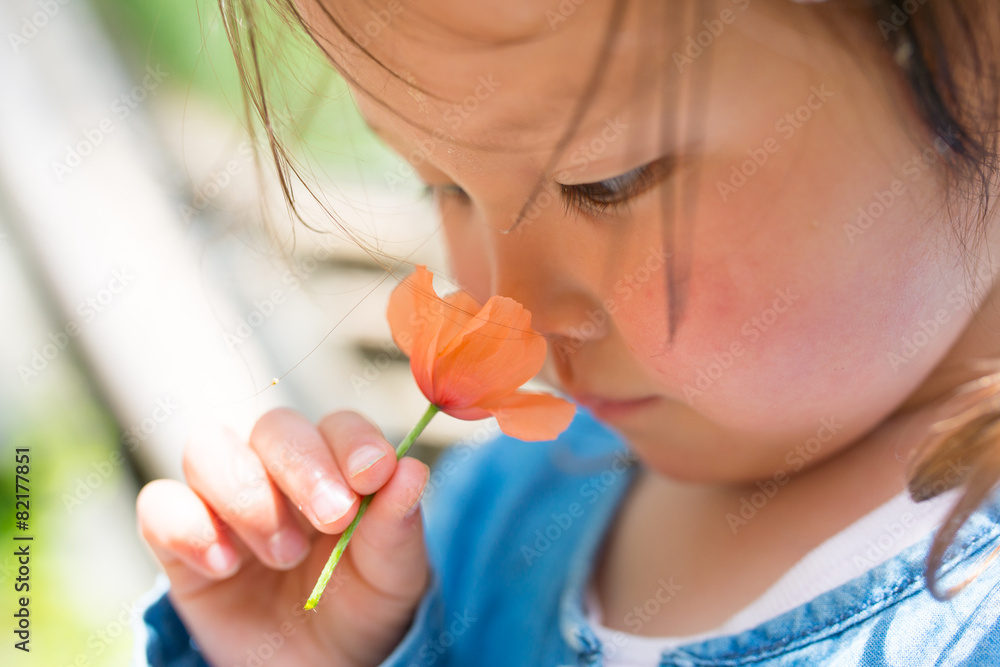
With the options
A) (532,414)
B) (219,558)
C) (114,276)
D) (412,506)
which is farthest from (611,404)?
(114,276)

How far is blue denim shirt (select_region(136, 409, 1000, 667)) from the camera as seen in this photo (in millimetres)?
742

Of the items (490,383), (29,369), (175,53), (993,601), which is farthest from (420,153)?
(175,53)

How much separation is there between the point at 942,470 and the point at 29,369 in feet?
5.24

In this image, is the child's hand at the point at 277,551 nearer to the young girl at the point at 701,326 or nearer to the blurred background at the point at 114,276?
the young girl at the point at 701,326

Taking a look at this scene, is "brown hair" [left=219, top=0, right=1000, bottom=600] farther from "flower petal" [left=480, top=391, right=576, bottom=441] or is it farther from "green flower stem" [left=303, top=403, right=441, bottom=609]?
"green flower stem" [left=303, top=403, right=441, bottom=609]

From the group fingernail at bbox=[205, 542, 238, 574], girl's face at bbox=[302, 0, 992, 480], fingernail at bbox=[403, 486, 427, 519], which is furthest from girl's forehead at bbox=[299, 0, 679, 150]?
fingernail at bbox=[205, 542, 238, 574]

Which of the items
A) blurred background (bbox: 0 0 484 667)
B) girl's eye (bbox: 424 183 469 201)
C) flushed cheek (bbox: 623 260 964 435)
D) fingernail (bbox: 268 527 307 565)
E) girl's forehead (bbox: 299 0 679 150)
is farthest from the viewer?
blurred background (bbox: 0 0 484 667)

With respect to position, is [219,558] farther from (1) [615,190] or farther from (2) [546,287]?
(1) [615,190]

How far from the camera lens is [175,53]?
190cm

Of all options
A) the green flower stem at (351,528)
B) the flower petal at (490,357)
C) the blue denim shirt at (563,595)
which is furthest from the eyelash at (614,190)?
the blue denim shirt at (563,595)

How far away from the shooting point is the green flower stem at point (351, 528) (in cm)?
69

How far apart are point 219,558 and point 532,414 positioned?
1.59ft

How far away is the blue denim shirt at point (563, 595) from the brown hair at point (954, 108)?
0.04m

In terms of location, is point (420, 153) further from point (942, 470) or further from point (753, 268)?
point (942, 470)
